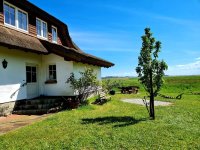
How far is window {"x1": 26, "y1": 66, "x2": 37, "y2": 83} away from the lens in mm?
14895

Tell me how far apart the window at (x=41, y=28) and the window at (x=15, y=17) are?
155 centimetres

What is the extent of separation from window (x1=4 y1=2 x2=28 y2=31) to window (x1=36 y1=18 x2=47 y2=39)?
1553 mm

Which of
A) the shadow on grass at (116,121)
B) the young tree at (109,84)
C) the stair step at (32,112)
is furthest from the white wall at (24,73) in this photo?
the shadow on grass at (116,121)

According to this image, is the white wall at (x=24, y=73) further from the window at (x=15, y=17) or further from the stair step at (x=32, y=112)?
the window at (x=15, y=17)

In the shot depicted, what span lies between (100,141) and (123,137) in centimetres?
87

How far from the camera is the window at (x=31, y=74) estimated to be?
14895 millimetres

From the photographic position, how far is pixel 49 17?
59.6 feet

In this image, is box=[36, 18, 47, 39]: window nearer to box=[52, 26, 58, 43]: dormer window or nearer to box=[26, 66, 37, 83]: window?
box=[52, 26, 58, 43]: dormer window

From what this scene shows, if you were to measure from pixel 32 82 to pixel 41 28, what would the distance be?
4.59 m

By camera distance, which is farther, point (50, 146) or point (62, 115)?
point (62, 115)

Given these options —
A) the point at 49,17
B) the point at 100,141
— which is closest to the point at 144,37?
the point at 100,141

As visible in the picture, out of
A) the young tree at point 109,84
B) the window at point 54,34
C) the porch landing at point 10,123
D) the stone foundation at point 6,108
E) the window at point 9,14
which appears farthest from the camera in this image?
the young tree at point 109,84

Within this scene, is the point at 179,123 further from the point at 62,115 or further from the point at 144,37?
the point at 62,115

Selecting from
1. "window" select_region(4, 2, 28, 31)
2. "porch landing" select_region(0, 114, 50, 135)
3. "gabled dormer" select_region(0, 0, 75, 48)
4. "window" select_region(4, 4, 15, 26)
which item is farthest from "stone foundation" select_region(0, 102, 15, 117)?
"window" select_region(4, 4, 15, 26)
